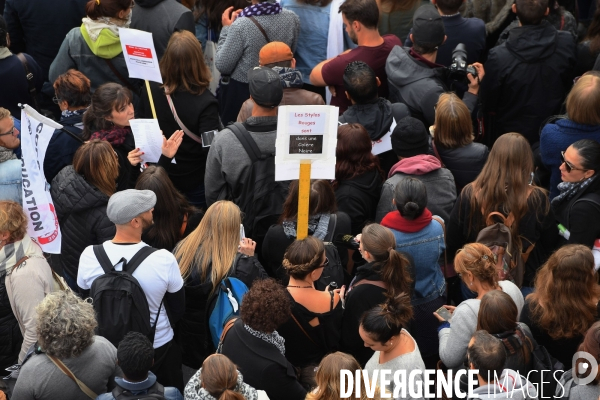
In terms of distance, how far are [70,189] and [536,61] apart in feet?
13.1

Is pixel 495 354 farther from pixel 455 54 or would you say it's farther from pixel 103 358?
pixel 455 54

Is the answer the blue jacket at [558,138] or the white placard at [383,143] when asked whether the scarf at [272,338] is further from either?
the blue jacket at [558,138]

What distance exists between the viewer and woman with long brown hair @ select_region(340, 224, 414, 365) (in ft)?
15.4

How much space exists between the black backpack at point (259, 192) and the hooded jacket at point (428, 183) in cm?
75

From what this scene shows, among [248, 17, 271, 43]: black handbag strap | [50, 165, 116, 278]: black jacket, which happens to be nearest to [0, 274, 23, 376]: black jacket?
[50, 165, 116, 278]: black jacket

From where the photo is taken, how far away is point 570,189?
17.6 feet

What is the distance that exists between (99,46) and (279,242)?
282 centimetres

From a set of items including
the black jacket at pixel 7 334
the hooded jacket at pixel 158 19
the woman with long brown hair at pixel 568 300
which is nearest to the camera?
the woman with long brown hair at pixel 568 300

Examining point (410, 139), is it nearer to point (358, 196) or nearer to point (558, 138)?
point (358, 196)

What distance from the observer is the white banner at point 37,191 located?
5336 mm

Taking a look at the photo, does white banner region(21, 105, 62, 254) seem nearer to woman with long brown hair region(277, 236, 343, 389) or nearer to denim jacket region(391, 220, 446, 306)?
woman with long brown hair region(277, 236, 343, 389)

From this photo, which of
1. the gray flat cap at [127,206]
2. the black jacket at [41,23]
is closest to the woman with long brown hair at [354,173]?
the gray flat cap at [127,206]

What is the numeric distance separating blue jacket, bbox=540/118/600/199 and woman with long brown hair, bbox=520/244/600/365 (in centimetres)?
153

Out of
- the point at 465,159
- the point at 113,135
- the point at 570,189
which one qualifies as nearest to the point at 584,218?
the point at 570,189
